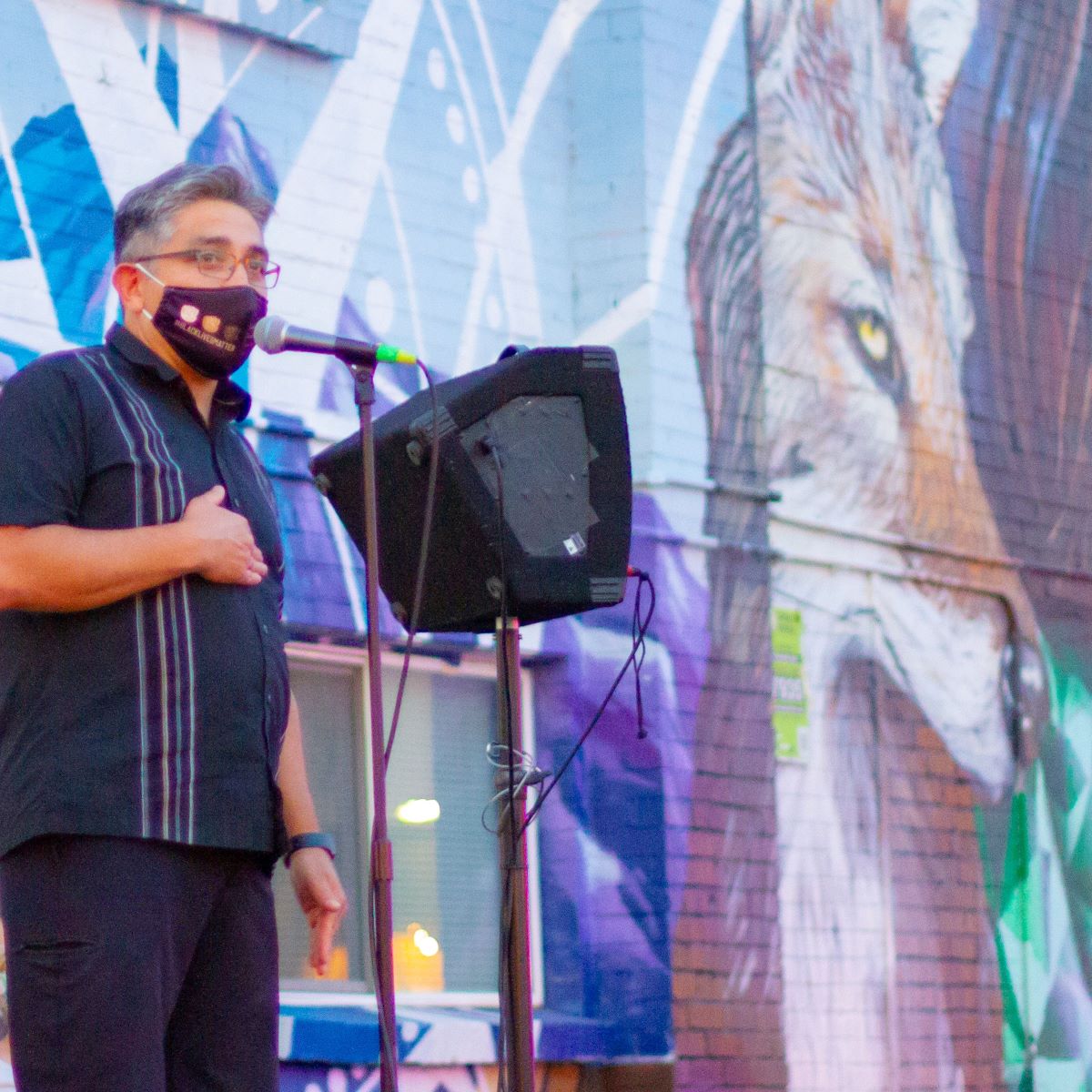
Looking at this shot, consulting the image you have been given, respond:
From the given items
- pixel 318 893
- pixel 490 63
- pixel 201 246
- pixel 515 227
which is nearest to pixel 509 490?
pixel 201 246

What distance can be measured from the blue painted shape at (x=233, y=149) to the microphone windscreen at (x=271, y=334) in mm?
2834

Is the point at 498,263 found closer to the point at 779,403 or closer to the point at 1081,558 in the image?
the point at 779,403

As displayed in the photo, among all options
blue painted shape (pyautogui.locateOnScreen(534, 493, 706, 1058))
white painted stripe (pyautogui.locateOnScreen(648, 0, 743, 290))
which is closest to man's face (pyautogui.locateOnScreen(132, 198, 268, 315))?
blue painted shape (pyautogui.locateOnScreen(534, 493, 706, 1058))

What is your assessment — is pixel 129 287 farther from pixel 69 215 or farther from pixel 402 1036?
pixel 402 1036

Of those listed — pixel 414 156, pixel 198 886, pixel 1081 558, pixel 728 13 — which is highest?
pixel 728 13

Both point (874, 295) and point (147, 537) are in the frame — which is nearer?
point (147, 537)

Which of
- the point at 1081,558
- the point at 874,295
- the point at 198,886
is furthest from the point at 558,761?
the point at 198,886

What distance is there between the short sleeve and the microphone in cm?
30

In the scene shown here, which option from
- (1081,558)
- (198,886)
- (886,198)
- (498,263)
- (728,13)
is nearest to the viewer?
(198,886)

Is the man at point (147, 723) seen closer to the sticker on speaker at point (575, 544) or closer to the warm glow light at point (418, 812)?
the sticker on speaker at point (575, 544)

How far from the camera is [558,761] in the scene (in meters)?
6.80

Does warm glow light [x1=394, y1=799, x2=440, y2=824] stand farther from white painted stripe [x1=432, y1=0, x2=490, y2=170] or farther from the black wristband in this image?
the black wristband

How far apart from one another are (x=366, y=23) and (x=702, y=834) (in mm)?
2740

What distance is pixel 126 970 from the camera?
2934 mm
